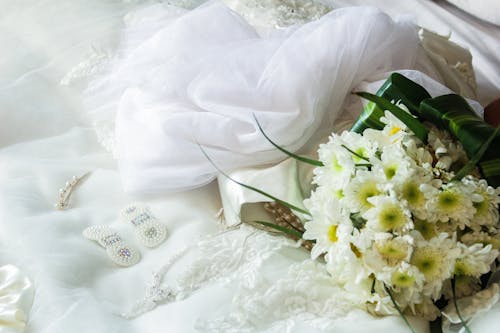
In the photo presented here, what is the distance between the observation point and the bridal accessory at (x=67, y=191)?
1041mm

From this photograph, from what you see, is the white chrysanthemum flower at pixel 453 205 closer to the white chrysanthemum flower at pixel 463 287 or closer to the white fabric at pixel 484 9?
the white chrysanthemum flower at pixel 463 287

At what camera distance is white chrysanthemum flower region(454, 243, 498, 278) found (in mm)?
702

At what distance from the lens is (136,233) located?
0.98 metres

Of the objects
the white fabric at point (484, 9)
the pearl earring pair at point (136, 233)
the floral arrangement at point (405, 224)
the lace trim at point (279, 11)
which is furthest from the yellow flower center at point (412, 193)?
the white fabric at point (484, 9)

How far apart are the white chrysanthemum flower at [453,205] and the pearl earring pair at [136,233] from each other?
0.45 metres

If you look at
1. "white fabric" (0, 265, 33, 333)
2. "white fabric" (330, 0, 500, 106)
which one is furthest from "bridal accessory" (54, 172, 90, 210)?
"white fabric" (330, 0, 500, 106)

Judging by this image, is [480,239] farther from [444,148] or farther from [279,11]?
[279,11]

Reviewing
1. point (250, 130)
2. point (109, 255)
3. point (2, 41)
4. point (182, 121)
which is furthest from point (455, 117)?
point (2, 41)

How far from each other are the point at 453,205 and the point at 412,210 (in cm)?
5

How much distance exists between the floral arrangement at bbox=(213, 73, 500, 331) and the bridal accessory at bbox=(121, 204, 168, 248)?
292mm

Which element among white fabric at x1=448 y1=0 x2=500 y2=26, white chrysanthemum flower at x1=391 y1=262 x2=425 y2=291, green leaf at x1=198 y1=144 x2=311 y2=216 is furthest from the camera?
white fabric at x1=448 y1=0 x2=500 y2=26

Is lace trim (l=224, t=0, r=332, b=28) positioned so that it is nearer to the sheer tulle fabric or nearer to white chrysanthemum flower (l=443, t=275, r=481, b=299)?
the sheer tulle fabric

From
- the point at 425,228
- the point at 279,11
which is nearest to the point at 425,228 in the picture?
the point at 425,228

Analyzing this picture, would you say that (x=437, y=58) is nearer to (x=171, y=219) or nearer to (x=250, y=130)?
(x=250, y=130)
